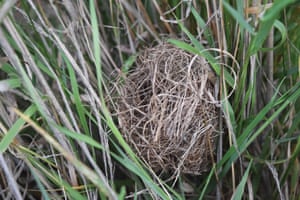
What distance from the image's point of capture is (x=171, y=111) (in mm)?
927

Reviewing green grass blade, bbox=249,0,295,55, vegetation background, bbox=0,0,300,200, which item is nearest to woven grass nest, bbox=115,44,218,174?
vegetation background, bbox=0,0,300,200

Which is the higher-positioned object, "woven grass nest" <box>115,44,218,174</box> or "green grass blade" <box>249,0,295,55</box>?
"green grass blade" <box>249,0,295,55</box>

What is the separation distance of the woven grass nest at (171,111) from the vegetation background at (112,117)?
31 mm

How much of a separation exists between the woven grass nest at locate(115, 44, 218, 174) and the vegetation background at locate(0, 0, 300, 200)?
31mm

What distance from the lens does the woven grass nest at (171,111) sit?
924 mm

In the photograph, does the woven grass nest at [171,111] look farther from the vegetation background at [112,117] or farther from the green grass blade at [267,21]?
the green grass blade at [267,21]

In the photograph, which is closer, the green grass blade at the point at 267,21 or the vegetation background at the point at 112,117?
the green grass blade at the point at 267,21

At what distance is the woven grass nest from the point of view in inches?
36.4

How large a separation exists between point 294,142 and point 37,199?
59 centimetres

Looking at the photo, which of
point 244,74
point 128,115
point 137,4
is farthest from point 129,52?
point 244,74

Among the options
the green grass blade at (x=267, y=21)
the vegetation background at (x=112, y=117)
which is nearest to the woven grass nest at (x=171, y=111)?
the vegetation background at (x=112, y=117)

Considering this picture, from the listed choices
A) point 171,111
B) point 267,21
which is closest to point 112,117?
point 171,111

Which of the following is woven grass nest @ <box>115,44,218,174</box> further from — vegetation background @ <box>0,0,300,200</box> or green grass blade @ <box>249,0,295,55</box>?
green grass blade @ <box>249,0,295,55</box>

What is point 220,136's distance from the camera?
3.24 ft
